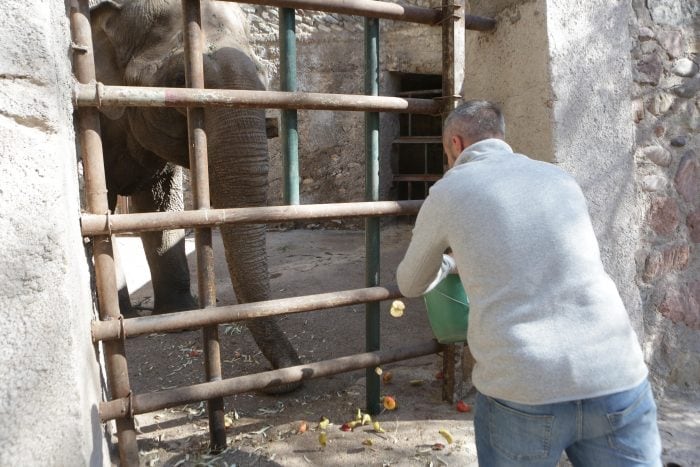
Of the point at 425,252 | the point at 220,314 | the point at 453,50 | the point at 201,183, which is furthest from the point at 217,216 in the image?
the point at 453,50

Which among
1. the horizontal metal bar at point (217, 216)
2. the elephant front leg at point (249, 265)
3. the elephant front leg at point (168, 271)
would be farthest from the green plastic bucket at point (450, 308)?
the elephant front leg at point (168, 271)

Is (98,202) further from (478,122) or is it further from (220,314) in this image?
(478,122)

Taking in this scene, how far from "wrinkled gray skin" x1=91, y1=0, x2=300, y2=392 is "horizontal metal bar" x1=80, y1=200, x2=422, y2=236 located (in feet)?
2.32

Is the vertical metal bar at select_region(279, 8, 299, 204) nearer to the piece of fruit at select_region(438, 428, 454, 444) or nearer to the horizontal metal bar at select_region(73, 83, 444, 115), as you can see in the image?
the horizontal metal bar at select_region(73, 83, 444, 115)

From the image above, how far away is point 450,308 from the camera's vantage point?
229cm

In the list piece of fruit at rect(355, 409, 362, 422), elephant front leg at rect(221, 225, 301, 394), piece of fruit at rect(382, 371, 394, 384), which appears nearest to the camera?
piece of fruit at rect(355, 409, 362, 422)

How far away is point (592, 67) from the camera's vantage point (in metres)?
2.86

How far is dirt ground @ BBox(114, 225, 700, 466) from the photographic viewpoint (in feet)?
8.55

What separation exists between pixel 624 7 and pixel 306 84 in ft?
21.9

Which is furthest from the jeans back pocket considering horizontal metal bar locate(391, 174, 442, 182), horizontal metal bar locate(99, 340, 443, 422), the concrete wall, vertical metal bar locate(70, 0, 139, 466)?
horizontal metal bar locate(391, 174, 442, 182)

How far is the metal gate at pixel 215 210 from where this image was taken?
2141mm

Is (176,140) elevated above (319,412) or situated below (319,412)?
above

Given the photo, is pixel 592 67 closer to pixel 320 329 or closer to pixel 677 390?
pixel 677 390

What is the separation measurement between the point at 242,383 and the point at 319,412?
0.74 metres
